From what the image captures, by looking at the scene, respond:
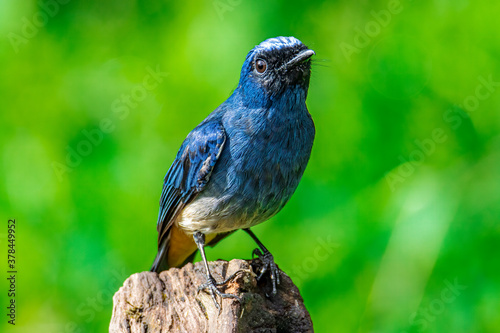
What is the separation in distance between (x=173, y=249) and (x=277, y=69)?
5.91 ft

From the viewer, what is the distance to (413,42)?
19.6 feet

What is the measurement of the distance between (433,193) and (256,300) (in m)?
2.22

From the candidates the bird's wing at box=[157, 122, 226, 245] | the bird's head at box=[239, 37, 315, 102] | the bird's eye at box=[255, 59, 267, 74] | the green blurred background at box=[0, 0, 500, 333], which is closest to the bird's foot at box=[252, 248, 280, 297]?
the bird's wing at box=[157, 122, 226, 245]

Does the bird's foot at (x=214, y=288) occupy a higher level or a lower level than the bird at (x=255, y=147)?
lower

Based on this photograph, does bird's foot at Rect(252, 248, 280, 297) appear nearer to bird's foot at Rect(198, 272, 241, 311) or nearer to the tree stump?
the tree stump

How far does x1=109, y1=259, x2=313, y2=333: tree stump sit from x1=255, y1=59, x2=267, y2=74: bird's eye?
1.34 metres

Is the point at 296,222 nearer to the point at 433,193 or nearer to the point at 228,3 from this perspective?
the point at 433,193

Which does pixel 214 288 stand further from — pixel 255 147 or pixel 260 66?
pixel 260 66

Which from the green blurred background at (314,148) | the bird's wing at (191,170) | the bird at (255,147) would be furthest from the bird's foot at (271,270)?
the green blurred background at (314,148)

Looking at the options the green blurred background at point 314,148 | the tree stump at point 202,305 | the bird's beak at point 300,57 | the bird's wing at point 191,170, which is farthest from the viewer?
the green blurred background at point 314,148

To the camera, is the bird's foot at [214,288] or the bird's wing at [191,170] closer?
the bird's foot at [214,288]

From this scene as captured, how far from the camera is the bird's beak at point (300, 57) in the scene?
4.34 meters

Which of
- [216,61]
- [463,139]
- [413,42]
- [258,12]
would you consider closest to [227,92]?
[216,61]

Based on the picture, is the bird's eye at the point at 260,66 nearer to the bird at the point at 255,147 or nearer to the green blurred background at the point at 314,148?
the bird at the point at 255,147
